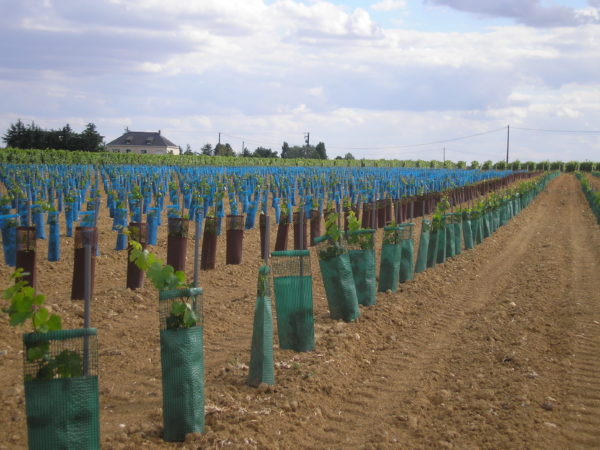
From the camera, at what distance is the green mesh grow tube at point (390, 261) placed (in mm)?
10008

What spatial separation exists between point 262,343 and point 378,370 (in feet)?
4.99

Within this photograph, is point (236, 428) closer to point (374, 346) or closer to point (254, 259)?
point (374, 346)

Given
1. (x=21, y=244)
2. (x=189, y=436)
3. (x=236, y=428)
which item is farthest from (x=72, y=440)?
(x=21, y=244)

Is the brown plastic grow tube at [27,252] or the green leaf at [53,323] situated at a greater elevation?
the green leaf at [53,323]

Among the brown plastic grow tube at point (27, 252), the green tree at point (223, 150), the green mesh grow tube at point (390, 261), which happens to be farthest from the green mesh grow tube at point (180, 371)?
the green tree at point (223, 150)

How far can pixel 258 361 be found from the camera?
5.65m

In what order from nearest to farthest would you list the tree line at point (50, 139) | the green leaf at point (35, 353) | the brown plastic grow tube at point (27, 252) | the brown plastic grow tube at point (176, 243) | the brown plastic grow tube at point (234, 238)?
the green leaf at point (35, 353) → the brown plastic grow tube at point (27, 252) → the brown plastic grow tube at point (176, 243) → the brown plastic grow tube at point (234, 238) → the tree line at point (50, 139)

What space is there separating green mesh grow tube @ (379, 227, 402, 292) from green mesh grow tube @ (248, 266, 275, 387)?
180 inches

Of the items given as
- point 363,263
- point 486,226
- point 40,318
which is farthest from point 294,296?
point 486,226

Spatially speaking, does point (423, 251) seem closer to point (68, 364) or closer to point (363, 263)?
point (363, 263)

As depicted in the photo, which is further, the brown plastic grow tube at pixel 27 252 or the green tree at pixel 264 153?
the green tree at pixel 264 153

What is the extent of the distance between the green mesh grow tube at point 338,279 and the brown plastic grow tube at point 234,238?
4.48 metres

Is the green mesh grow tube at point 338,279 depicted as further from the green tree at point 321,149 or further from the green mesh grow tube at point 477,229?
the green tree at point 321,149

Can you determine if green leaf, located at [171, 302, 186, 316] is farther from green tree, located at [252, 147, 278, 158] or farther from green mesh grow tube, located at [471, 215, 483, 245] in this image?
green tree, located at [252, 147, 278, 158]
